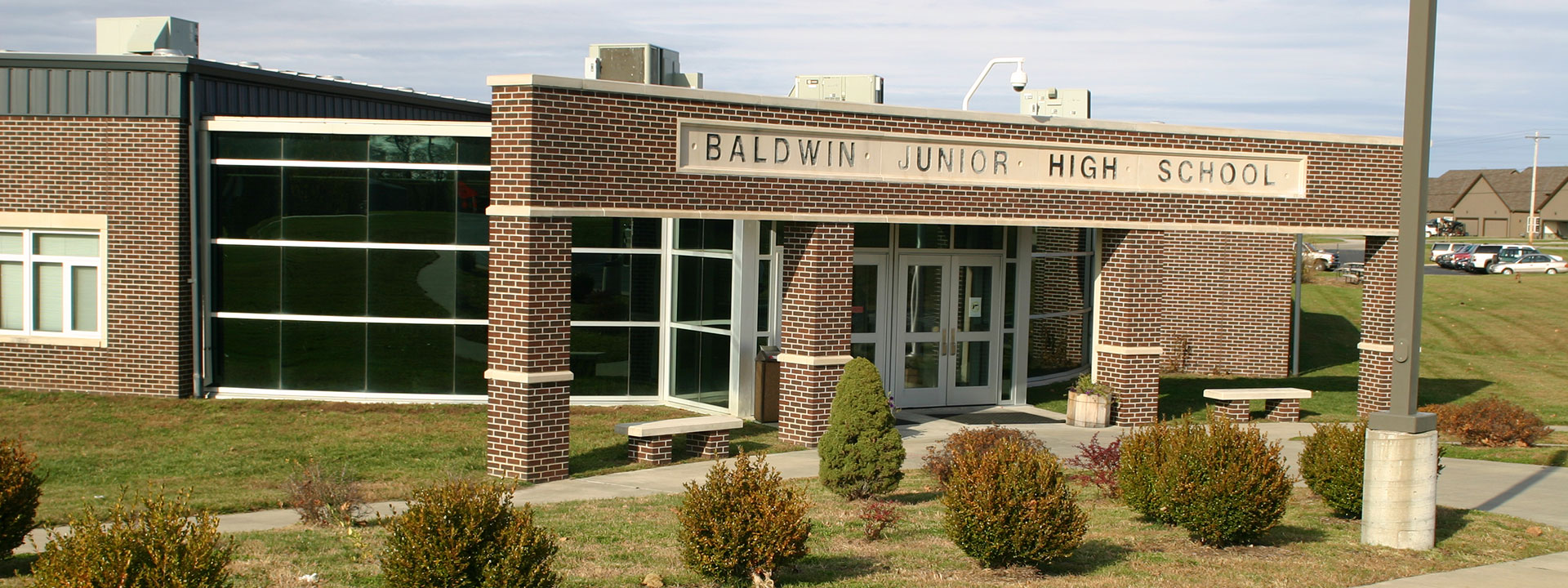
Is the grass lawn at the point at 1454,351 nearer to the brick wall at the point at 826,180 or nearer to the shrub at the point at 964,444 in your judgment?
the brick wall at the point at 826,180

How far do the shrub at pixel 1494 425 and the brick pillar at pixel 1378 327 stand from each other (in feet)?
6.14

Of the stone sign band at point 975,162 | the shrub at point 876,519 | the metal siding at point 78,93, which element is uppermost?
the metal siding at point 78,93

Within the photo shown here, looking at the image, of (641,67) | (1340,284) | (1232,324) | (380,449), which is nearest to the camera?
(380,449)

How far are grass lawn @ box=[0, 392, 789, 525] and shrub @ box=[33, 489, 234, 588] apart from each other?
4555mm

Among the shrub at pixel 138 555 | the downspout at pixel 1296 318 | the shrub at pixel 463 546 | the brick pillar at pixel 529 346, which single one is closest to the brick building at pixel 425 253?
the brick pillar at pixel 529 346

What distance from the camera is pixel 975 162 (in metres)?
15.6

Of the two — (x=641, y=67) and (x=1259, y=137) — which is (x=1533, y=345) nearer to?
(x=1259, y=137)

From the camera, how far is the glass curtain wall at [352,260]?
1734 cm

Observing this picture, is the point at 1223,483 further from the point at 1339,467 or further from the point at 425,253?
the point at 425,253

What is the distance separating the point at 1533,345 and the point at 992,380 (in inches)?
837

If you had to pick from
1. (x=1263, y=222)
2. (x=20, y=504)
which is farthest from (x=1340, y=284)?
(x=20, y=504)

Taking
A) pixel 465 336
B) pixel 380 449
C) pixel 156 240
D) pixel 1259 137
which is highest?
pixel 1259 137

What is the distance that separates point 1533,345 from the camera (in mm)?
32375

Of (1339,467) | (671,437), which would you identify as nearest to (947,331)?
(671,437)
